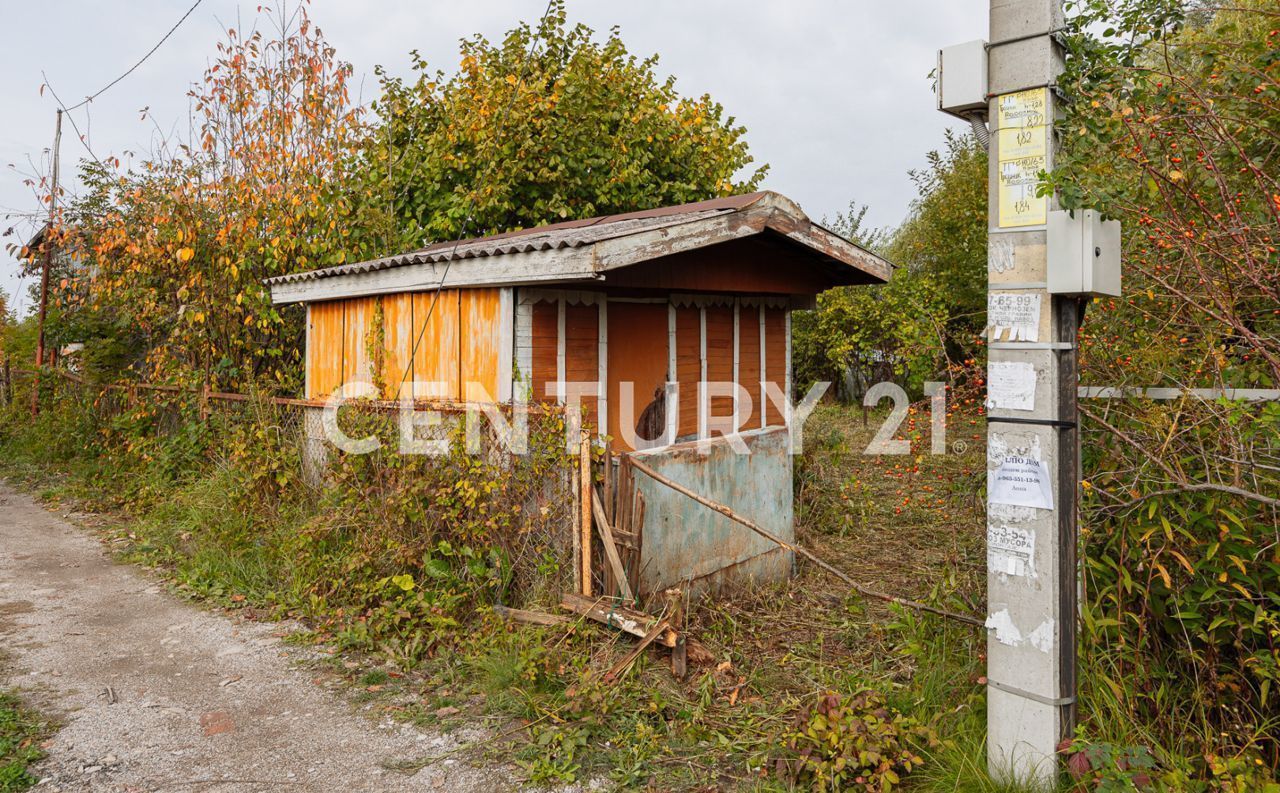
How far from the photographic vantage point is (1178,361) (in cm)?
357

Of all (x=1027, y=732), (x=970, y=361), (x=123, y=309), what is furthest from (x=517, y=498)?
(x=123, y=309)

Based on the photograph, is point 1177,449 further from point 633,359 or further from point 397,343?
point 397,343

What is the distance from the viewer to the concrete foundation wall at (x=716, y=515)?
18.2 feet

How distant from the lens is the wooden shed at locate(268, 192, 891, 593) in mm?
5527

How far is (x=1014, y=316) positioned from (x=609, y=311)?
3.38 m

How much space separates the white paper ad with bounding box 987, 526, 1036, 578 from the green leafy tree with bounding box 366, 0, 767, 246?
8873mm

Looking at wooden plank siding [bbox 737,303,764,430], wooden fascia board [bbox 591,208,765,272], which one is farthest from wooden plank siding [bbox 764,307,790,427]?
wooden fascia board [bbox 591,208,765,272]

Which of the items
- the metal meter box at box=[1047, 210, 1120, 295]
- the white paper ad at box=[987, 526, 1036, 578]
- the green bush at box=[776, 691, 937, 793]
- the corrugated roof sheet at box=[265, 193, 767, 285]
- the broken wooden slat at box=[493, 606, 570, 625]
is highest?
the corrugated roof sheet at box=[265, 193, 767, 285]

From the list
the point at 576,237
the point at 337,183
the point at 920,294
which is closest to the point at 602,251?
the point at 576,237

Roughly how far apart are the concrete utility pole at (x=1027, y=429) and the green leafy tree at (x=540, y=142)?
334 inches

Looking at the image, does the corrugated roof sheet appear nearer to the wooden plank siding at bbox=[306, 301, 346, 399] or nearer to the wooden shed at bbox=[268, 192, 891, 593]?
the wooden shed at bbox=[268, 192, 891, 593]

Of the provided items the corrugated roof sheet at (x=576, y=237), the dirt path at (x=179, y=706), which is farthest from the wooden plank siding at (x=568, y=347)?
the dirt path at (x=179, y=706)

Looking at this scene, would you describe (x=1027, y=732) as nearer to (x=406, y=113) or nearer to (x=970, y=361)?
(x=970, y=361)

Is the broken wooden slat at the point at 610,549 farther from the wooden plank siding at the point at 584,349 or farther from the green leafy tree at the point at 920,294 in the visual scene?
the green leafy tree at the point at 920,294
